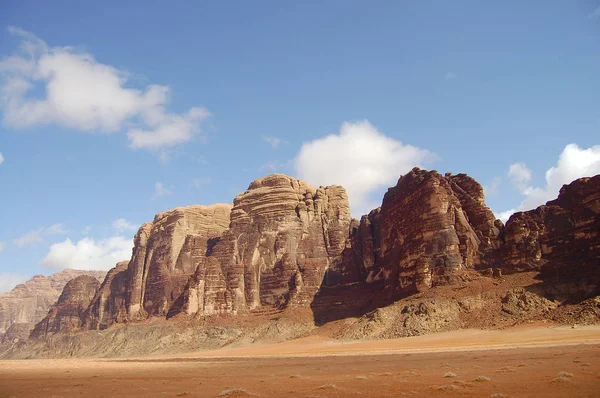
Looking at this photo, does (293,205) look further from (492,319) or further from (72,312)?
(72,312)

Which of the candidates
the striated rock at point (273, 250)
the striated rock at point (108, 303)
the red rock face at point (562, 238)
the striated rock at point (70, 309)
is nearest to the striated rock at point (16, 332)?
the striated rock at point (70, 309)

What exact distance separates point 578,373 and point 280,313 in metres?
77.6

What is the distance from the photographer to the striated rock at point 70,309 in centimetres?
14625

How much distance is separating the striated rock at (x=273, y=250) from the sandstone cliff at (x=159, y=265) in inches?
507

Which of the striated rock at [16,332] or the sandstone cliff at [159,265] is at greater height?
the sandstone cliff at [159,265]

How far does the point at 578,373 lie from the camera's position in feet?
70.9

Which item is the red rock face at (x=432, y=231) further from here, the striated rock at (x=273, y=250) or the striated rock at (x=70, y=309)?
the striated rock at (x=70, y=309)

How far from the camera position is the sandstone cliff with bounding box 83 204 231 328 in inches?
4569

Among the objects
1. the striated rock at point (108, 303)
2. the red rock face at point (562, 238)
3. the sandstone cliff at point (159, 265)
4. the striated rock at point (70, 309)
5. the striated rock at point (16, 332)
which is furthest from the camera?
the striated rock at point (16, 332)

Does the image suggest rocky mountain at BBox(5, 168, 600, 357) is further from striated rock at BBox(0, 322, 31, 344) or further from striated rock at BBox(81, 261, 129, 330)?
striated rock at BBox(0, 322, 31, 344)

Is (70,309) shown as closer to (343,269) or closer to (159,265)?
(159,265)

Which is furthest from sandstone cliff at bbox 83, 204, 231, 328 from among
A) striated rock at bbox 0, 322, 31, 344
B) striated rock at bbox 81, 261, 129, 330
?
striated rock at bbox 0, 322, 31, 344

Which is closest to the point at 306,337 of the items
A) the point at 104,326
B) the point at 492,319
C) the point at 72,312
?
the point at 492,319

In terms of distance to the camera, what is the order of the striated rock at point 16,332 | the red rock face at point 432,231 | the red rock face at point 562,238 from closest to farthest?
the red rock face at point 562,238
the red rock face at point 432,231
the striated rock at point 16,332
